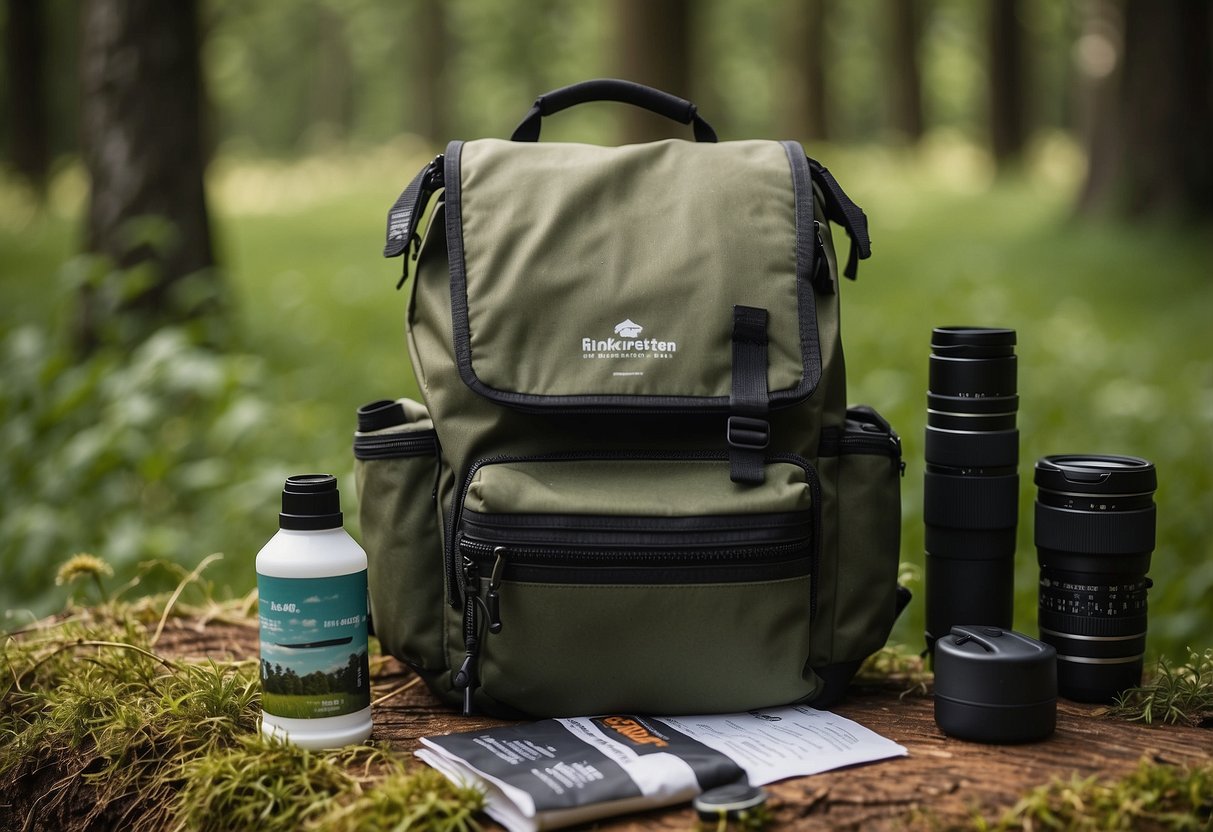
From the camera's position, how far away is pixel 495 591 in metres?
2.01

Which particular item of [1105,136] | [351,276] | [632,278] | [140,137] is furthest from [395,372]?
[1105,136]

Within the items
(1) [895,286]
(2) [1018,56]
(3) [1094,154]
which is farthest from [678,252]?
(2) [1018,56]

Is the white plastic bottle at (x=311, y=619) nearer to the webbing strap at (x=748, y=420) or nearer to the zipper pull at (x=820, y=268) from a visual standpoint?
the webbing strap at (x=748, y=420)

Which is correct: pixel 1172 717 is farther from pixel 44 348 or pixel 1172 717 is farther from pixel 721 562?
pixel 44 348

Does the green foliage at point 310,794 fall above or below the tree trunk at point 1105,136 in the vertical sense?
below

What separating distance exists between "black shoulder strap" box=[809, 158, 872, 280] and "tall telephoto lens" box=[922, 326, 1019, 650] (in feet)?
0.72

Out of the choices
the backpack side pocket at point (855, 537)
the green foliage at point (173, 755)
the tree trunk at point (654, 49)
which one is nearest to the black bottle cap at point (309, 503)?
the green foliage at point (173, 755)

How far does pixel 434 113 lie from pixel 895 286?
Result: 11.6 meters

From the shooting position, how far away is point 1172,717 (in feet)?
7.02

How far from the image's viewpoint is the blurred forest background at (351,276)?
3.80m

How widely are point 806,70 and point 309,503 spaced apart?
45.5 feet

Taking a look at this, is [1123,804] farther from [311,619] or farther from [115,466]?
[115,466]

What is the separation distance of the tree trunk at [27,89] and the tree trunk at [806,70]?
9.07 m

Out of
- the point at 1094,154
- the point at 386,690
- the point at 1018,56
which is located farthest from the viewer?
Answer: the point at 1018,56
